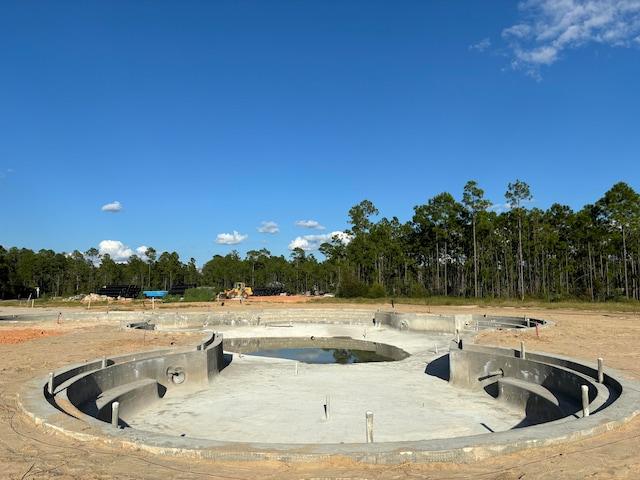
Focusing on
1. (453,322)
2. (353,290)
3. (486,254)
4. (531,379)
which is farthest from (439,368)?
(486,254)

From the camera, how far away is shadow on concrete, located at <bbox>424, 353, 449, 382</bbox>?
50.0 ft

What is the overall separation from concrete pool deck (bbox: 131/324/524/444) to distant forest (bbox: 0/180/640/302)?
3370 cm

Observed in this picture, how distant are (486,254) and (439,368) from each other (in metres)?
51.0

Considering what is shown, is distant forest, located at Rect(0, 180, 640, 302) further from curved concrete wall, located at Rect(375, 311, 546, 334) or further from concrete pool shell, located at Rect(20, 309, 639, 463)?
concrete pool shell, located at Rect(20, 309, 639, 463)

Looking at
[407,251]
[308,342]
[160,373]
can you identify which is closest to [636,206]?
[407,251]

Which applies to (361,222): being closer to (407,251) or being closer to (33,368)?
(407,251)

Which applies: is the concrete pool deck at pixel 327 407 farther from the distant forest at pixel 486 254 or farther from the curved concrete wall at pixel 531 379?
the distant forest at pixel 486 254

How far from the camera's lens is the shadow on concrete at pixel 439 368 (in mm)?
15235

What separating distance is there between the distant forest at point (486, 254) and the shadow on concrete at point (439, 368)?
3110cm

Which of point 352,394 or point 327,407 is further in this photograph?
point 352,394

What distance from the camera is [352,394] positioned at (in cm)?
1257

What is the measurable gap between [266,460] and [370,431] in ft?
5.19

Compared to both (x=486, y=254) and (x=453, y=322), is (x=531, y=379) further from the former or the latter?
(x=486, y=254)

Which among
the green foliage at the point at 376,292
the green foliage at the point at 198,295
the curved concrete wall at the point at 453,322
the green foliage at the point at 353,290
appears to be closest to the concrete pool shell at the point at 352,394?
the curved concrete wall at the point at 453,322
